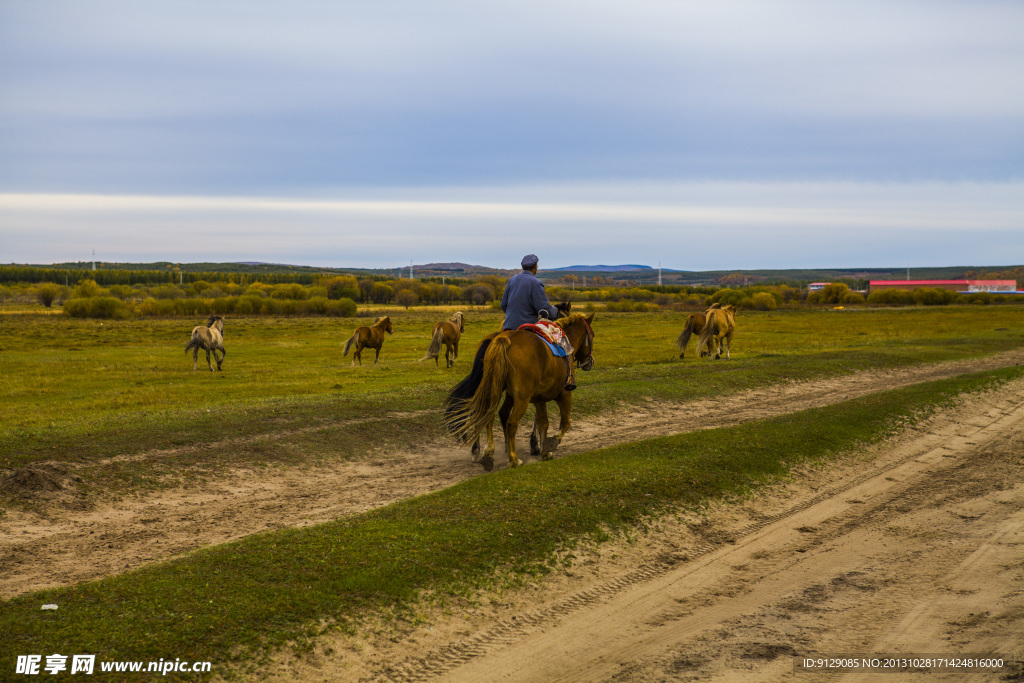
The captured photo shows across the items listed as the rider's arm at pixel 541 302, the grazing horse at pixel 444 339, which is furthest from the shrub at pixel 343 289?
the rider's arm at pixel 541 302

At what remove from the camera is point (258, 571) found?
5.80m

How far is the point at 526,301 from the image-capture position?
9.82 meters

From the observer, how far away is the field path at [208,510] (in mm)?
6316

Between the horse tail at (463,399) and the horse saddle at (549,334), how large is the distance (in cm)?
61

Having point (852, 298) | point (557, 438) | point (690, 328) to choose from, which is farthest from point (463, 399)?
point (852, 298)

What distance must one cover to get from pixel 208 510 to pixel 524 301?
4.73 m

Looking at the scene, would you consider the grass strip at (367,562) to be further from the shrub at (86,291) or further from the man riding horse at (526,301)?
the shrub at (86,291)

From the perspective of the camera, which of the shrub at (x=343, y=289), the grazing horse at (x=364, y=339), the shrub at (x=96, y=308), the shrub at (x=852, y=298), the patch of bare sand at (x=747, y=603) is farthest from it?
the shrub at (x=852, y=298)

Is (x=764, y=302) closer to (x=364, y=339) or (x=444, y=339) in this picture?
(x=444, y=339)

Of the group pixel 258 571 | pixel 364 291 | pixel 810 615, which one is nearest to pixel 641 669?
pixel 810 615

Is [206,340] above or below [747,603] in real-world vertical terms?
above

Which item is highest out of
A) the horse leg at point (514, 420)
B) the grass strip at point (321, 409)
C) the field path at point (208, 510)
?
the horse leg at point (514, 420)

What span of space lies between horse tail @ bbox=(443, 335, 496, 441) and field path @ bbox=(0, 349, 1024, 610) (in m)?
0.68

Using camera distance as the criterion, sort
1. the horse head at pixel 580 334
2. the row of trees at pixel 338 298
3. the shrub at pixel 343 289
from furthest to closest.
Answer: the shrub at pixel 343 289 → the row of trees at pixel 338 298 → the horse head at pixel 580 334
